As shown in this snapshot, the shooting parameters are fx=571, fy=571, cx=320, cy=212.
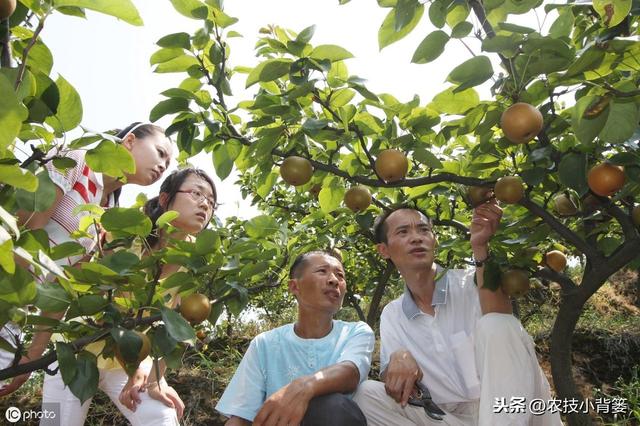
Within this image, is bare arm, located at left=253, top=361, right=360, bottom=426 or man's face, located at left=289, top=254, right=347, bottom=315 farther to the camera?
Result: man's face, located at left=289, top=254, right=347, bottom=315

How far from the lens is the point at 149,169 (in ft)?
6.82

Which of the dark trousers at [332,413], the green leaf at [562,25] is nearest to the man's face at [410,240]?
the dark trousers at [332,413]

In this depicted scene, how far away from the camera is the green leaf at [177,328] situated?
1228 mm

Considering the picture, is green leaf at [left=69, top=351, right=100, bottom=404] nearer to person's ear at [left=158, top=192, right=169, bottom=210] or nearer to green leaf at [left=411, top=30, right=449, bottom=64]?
person's ear at [left=158, top=192, right=169, bottom=210]

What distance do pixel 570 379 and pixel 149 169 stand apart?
1.63 m

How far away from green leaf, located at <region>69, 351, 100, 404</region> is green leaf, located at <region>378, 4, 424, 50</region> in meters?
1.07

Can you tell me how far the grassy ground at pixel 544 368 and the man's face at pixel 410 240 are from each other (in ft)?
5.78

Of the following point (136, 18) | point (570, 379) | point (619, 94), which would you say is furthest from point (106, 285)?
point (570, 379)

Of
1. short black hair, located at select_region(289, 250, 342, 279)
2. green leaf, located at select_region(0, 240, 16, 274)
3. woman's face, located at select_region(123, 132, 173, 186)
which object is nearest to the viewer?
green leaf, located at select_region(0, 240, 16, 274)

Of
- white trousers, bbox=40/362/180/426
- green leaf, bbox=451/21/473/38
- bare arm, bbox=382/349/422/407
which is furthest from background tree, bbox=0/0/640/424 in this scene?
white trousers, bbox=40/362/180/426

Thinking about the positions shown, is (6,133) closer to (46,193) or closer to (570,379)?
(46,193)

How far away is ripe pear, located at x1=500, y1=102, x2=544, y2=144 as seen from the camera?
1.46 m

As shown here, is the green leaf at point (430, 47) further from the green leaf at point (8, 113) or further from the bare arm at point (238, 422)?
the bare arm at point (238, 422)

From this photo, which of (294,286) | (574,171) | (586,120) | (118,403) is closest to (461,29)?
(586,120)
